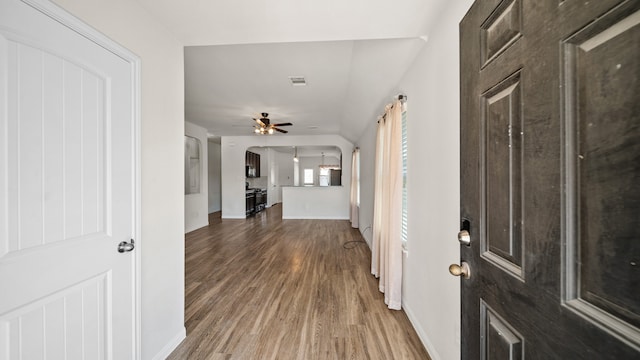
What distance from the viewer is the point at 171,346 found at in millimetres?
1903

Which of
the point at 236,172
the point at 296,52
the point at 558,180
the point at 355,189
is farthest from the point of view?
the point at 236,172

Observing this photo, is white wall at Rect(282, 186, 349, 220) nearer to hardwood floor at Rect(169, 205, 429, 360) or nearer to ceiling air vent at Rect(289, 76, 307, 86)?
hardwood floor at Rect(169, 205, 429, 360)

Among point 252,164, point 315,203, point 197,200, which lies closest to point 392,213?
point 197,200

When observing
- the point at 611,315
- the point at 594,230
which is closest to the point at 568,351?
the point at 611,315

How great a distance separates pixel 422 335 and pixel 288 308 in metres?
1.24

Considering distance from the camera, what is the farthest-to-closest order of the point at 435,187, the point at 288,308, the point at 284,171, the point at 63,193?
the point at 284,171, the point at 288,308, the point at 435,187, the point at 63,193

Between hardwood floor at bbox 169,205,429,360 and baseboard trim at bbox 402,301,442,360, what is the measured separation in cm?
4

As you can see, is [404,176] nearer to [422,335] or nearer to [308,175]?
[422,335]

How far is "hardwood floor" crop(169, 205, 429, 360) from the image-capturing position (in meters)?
1.94

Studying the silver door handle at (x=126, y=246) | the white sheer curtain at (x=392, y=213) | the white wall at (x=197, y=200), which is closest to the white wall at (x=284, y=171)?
the white wall at (x=197, y=200)

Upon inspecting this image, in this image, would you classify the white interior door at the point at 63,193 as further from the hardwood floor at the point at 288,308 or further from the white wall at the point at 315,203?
the white wall at the point at 315,203

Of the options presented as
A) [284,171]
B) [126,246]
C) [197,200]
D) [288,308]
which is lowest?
[288,308]

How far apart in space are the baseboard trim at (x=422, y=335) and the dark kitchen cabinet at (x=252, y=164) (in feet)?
24.3

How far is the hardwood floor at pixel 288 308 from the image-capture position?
76.2 inches
